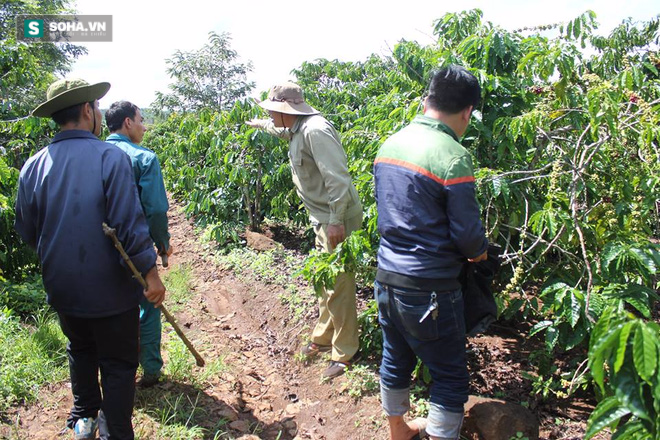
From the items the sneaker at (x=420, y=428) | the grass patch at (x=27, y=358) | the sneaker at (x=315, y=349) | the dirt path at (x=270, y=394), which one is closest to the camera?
the sneaker at (x=420, y=428)

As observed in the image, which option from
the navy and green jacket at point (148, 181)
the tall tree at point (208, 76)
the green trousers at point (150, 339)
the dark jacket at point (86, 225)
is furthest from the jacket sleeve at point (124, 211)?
the tall tree at point (208, 76)

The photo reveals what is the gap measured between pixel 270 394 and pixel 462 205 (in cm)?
223

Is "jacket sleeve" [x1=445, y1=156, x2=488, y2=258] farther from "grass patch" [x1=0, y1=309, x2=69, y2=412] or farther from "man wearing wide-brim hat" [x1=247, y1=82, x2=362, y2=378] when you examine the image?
"grass patch" [x1=0, y1=309, x2=69, y2=412]

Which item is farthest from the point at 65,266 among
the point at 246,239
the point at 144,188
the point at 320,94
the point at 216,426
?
the point at 320,94

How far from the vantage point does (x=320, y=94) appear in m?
8.44

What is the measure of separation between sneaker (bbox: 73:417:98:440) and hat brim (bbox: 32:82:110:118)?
162cm

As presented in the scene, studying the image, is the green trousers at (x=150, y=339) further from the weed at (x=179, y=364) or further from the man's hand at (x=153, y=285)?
the man's hand at (x=153, y=285)

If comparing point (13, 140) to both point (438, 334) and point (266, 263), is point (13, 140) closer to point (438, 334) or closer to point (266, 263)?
point (266, 263)

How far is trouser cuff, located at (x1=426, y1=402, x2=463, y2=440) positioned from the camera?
2162 millimetres

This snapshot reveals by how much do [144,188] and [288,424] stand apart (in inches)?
69.4

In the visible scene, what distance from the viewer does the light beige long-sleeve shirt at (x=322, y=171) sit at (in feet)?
10.3

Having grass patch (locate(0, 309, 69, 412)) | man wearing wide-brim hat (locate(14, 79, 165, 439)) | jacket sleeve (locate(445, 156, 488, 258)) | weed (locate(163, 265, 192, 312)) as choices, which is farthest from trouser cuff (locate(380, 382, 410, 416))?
weed (locate(163, 265, 192, 312))

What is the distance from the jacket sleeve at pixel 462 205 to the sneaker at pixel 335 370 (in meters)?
1.68

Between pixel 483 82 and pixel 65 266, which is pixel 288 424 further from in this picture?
pixel 483 82
